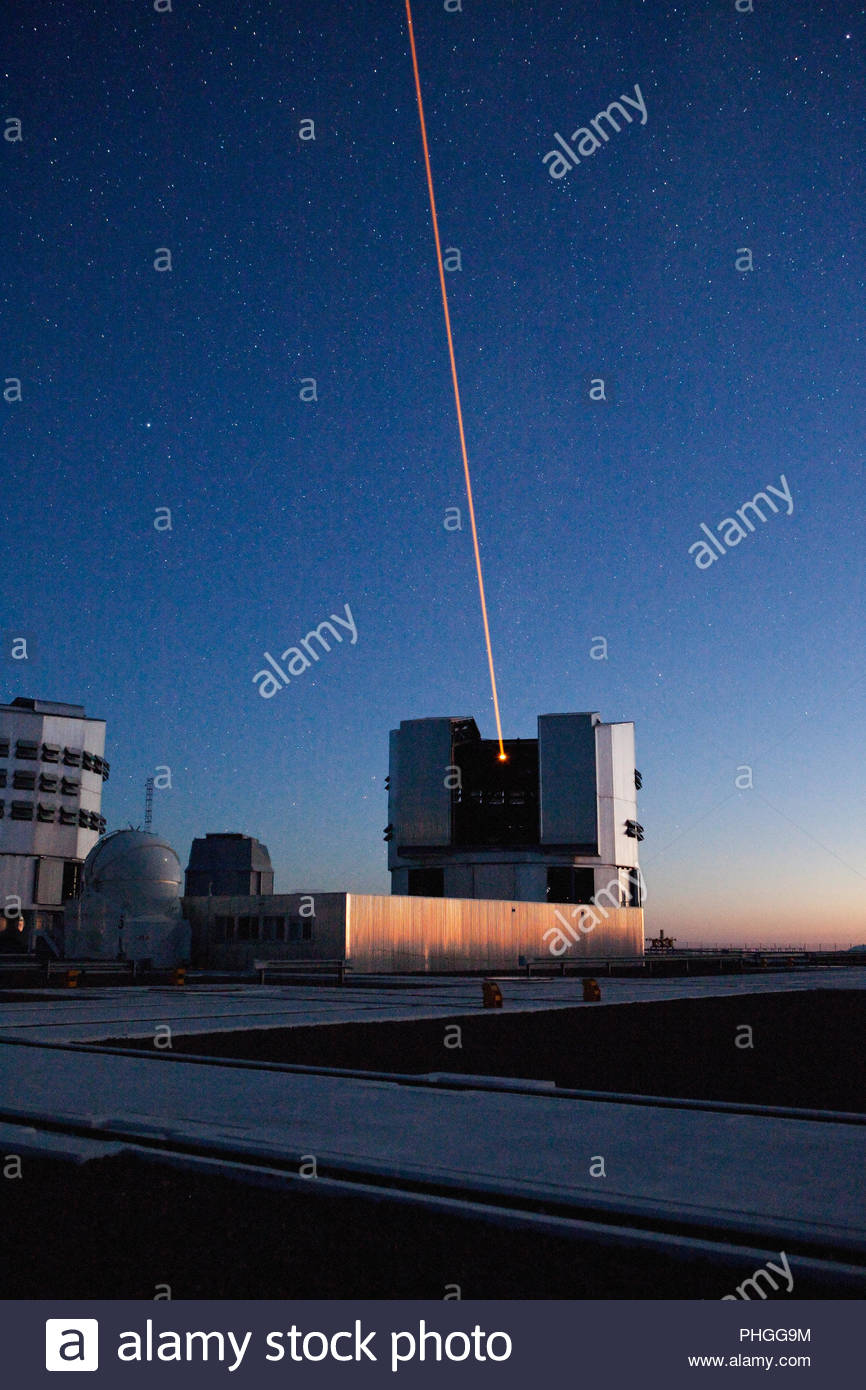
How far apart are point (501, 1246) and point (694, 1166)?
6.81 ft

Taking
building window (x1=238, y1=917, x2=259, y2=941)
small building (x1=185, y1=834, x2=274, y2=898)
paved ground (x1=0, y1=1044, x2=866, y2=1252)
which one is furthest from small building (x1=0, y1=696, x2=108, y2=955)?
paved ground (x1=0, y1=1044, x2=866, y2=1252)

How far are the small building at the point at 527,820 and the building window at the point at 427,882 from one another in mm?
61

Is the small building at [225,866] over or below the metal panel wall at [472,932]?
over

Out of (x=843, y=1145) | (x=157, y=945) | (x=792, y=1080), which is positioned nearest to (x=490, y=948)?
(x=157, y=945)

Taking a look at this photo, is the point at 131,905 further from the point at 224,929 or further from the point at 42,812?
the point at 42,812

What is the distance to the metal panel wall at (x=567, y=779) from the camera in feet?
195

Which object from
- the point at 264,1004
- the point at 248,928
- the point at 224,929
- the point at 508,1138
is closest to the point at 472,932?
the point at 248,928

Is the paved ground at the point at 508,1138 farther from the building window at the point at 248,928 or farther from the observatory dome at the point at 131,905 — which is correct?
the observatory dome at the point at 131,905

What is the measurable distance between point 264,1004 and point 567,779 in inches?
1508

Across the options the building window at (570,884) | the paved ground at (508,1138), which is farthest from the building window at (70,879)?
the paved ground at (508,1138)

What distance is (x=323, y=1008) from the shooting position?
73.6 feet

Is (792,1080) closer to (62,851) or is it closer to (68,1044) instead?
(68,1044)

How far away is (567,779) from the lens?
5994cm

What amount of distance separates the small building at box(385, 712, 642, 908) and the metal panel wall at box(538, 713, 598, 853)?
6 centimetres
